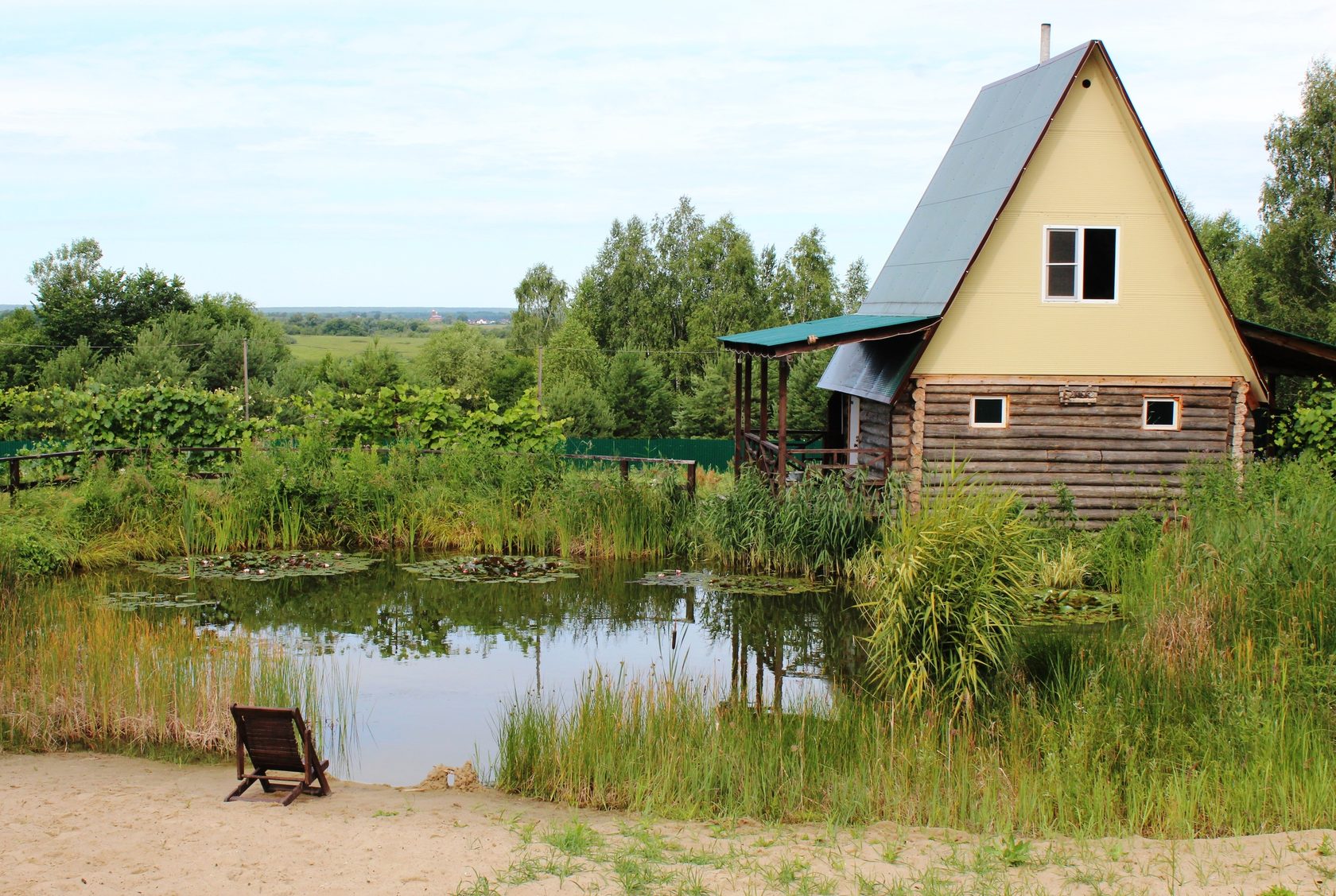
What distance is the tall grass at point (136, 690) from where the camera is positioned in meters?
8.90

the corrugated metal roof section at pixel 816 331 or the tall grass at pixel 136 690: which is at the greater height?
the corrugated metal roof section at pixel 816 331

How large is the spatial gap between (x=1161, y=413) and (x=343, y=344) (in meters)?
102

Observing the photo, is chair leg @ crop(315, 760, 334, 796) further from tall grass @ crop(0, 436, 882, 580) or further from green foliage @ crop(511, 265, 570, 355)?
green foliage @ crop(511, 265, 570, 355)

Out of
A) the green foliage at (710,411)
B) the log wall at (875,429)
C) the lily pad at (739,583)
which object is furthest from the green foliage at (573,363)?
the lily pad at (739,583)

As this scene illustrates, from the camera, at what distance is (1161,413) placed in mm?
17188

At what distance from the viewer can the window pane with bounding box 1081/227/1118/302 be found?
17.0 m

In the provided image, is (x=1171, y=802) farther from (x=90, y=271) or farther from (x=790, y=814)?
(x=90, y=271)

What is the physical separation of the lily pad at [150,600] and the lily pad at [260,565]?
3.62ft

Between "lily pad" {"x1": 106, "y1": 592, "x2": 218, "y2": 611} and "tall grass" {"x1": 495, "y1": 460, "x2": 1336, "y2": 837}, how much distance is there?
5712 mm

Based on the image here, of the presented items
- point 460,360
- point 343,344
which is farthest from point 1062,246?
point 343,344

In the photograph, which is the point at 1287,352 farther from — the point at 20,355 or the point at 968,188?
the point at 20,355

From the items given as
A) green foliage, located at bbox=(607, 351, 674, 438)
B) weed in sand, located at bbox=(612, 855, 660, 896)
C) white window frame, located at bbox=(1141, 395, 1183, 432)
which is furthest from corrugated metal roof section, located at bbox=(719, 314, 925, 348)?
green foliage, located at bbox=(607, 351, 674, 438)

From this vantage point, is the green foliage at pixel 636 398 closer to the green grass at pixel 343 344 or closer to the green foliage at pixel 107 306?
the green foliage at pixel 107 306

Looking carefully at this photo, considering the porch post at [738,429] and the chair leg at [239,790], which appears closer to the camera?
the chair leg at [239,790]
